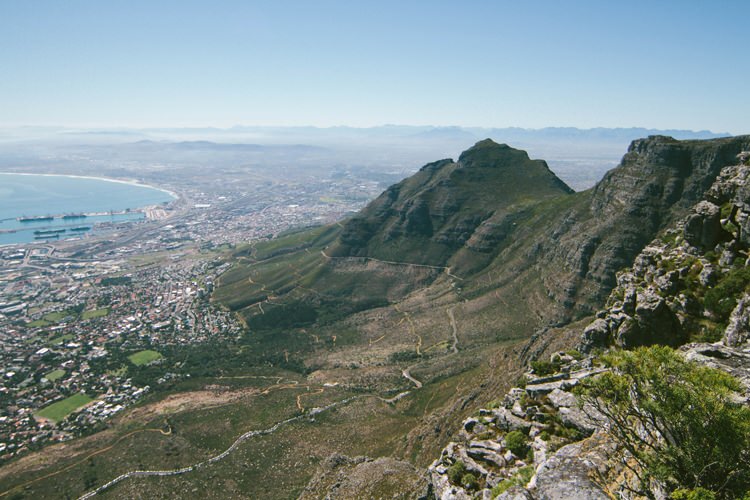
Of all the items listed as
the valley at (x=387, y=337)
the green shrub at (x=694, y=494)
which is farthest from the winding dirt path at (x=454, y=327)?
the green shrub at (x=694, y=494)

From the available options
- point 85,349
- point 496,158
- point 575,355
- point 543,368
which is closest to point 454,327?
point 575,355

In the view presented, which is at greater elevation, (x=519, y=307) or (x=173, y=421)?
(x=519, y=307)

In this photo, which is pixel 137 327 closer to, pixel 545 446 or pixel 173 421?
pixel 173 421

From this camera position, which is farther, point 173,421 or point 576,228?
point 576,228

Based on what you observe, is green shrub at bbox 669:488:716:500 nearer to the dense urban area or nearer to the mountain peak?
the dense urban area

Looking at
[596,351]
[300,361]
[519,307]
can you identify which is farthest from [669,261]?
[300,361]
